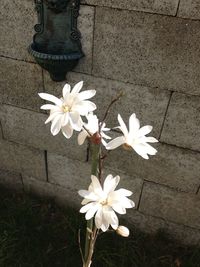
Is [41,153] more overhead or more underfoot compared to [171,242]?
more overhead

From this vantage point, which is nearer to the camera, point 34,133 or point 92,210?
point 92,210

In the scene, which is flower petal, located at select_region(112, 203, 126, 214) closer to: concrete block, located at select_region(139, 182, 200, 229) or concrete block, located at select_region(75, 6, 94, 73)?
concrete block, located at select_region(75, 6, 94, 73)

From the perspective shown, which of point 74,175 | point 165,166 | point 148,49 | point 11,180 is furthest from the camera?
point 11,180

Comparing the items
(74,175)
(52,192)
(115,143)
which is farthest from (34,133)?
(115,143)

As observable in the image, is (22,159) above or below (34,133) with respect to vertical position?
below

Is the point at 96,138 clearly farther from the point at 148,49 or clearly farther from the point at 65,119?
the point at 148,49

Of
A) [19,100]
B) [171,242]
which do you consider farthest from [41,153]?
[171,242]

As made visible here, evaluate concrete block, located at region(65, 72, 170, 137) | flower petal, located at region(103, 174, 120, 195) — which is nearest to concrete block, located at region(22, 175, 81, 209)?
concrete block, located at region(65, 72, 170, 137)

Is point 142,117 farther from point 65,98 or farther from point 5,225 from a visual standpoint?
point 5,225
